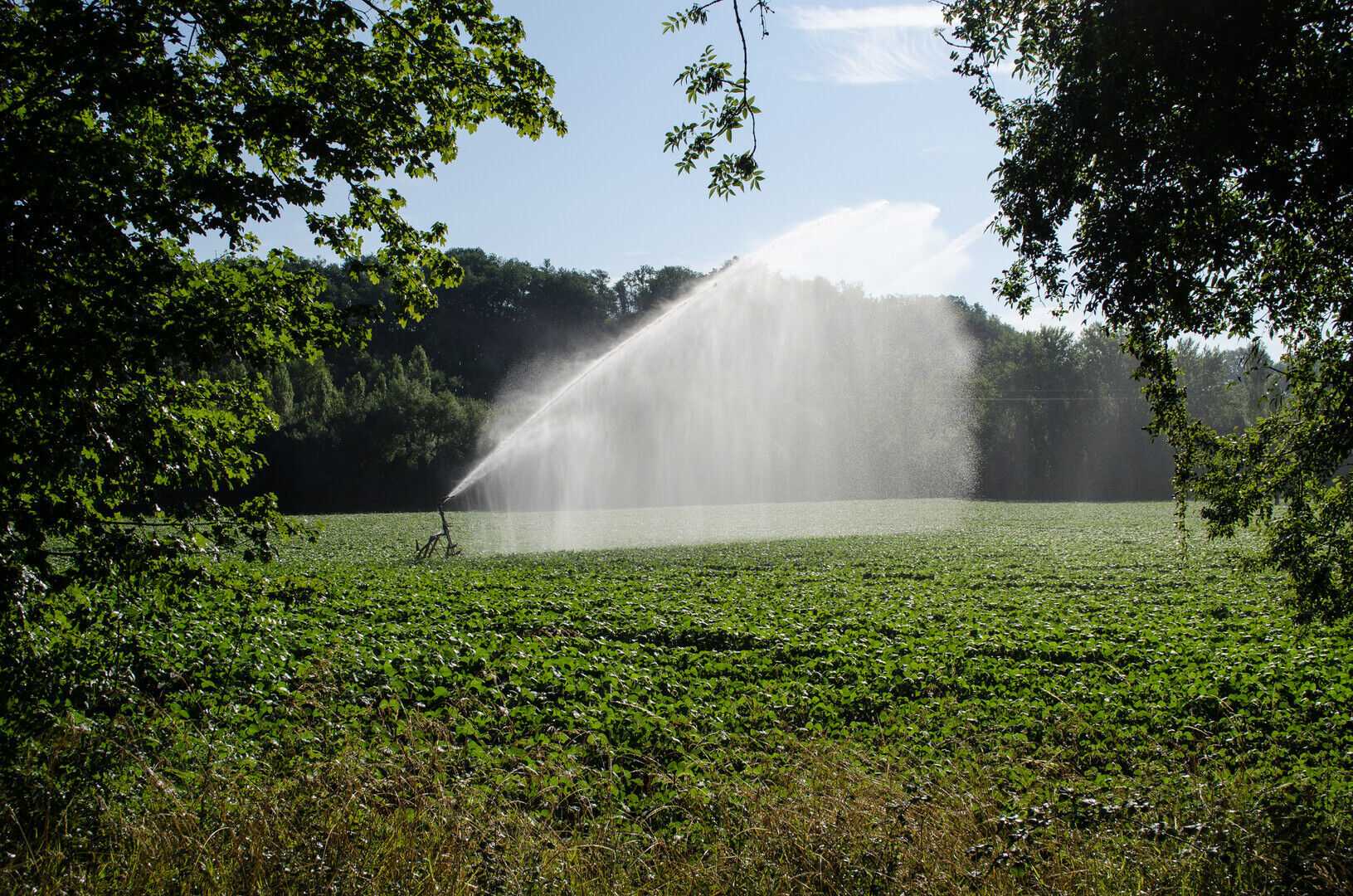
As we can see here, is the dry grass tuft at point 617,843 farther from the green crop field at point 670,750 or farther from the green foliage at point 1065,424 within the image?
the green foliage at point 1065,424

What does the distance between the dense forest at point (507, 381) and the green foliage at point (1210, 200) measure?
162 ft

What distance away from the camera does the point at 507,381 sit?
9906cm

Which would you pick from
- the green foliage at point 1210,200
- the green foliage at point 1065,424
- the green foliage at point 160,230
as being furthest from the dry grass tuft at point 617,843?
the green foliage at point 1065,424

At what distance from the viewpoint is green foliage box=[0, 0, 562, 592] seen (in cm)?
412

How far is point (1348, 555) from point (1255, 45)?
13.9 ft

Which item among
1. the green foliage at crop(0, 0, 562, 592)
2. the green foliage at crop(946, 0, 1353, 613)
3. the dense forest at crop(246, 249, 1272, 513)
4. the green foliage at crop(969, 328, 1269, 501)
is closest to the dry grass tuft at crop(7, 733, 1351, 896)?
the green foliage at crop(0, 0, 562, 592)

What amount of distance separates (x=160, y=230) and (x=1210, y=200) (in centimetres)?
740

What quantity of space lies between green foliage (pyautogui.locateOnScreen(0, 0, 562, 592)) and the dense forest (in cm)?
4872

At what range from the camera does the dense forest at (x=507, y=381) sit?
2559 inches

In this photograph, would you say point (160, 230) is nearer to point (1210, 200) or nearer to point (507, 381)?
point (1210, 200)

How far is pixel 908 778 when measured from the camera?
6.09 meters

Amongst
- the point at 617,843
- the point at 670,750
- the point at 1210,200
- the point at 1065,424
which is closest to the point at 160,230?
the point at 617,843

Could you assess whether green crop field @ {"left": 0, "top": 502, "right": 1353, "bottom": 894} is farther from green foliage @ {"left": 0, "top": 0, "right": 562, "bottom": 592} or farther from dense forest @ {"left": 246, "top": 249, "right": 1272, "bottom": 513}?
dense forest @ {"left": 246, "top": 249, "right": 1272, "bottom": 513}

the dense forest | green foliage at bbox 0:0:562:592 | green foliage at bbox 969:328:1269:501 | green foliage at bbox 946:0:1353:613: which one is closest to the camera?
green foliage at bbox 0:0:562:592
